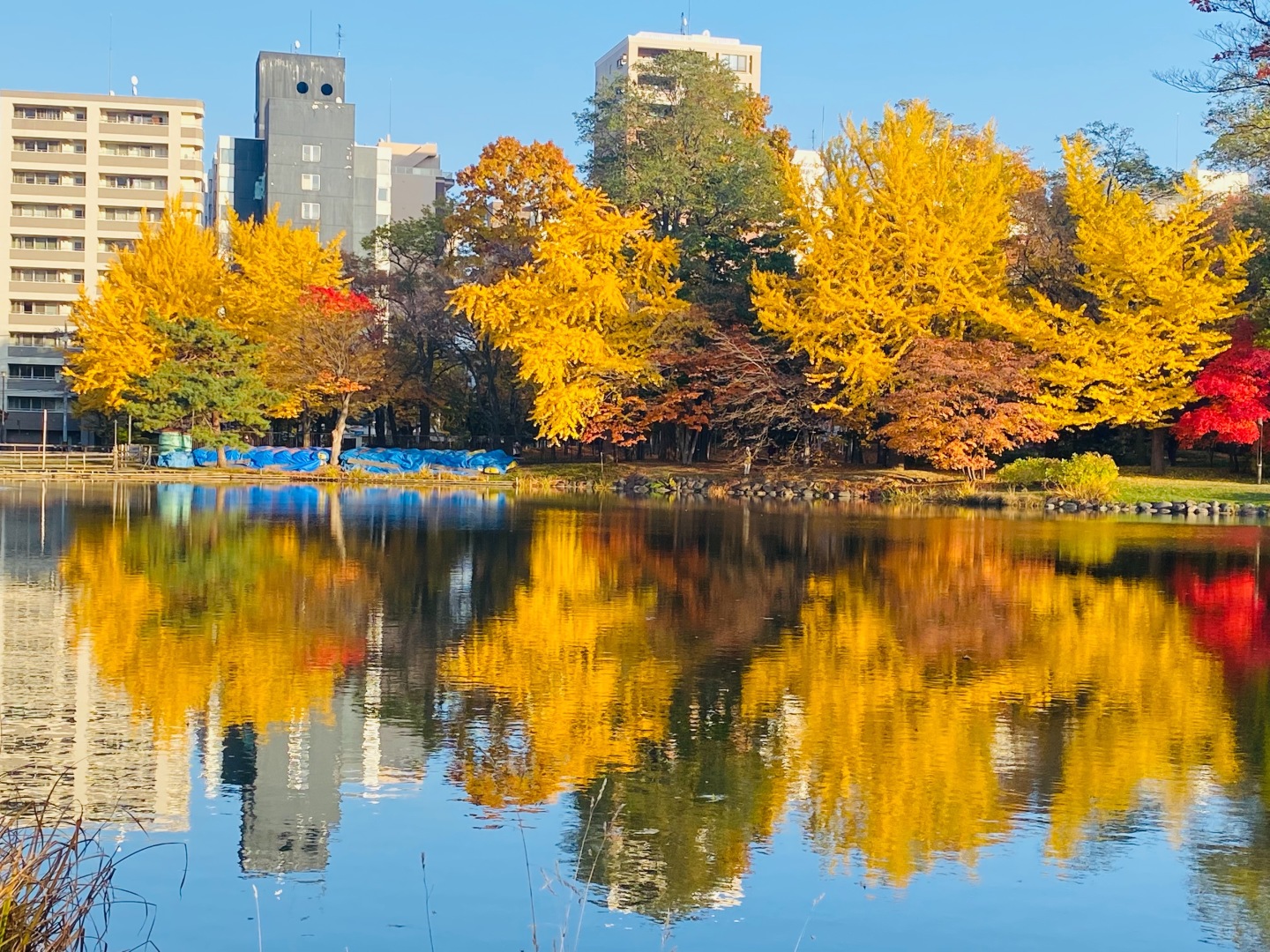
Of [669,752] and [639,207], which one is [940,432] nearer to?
[639,207]

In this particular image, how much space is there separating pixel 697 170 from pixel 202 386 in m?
19.2

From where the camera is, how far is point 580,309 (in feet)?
158

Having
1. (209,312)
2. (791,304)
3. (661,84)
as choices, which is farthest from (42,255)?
(791,304)

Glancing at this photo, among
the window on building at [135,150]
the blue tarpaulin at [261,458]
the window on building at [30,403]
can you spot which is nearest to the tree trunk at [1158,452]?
the blue tarpaulin at [261,458]

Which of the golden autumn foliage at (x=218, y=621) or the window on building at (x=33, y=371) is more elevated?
the window on building at (x=33, y=371)

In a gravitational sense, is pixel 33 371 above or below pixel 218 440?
above

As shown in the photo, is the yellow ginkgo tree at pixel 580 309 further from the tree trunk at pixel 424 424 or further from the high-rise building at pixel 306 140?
the high-rise building at pixel 306 140

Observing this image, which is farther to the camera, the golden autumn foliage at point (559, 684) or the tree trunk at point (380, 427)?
the tree trunk at point (380, 427)

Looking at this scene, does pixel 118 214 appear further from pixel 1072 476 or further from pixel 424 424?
pixel 1072 476

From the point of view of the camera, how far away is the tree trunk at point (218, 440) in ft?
165

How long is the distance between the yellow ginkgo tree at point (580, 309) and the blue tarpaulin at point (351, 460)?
2879mm

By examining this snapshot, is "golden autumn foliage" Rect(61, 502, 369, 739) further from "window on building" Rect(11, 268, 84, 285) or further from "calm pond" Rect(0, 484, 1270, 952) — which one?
"window on building" Rect(11, 268, 84, 285)

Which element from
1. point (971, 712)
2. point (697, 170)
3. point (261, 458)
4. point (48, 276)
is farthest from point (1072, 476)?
point (48, 276)

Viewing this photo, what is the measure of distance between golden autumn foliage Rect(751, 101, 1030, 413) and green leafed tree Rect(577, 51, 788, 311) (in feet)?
10.5
